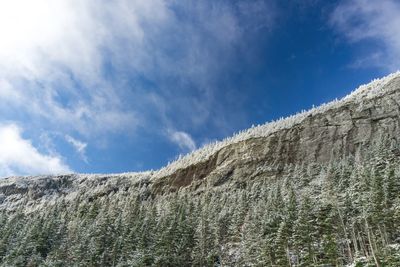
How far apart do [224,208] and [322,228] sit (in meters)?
34.5

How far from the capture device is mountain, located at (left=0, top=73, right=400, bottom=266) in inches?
1998

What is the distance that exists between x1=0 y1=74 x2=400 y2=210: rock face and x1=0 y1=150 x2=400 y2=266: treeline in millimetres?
31323

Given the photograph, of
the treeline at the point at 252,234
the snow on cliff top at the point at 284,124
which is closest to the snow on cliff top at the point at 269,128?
the snow on cliff top at the point at 284,124

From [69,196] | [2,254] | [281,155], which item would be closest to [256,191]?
[281,155]

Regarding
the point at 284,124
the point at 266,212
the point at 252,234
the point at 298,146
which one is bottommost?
the point at 252,234

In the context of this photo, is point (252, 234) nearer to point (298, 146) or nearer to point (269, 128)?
point (298, 146)

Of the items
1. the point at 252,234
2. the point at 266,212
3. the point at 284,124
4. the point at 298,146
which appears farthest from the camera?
the point at 284,124

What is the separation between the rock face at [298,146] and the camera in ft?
381

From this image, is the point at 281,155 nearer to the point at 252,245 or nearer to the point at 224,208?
the point at 224,208

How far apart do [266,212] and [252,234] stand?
267 inches

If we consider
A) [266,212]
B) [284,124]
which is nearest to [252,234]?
[266,212]

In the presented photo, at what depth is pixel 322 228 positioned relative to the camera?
50906mm

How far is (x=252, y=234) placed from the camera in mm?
56906

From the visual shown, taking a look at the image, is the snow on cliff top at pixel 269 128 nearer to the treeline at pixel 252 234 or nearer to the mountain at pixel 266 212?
the mountain at pixel 266 212
